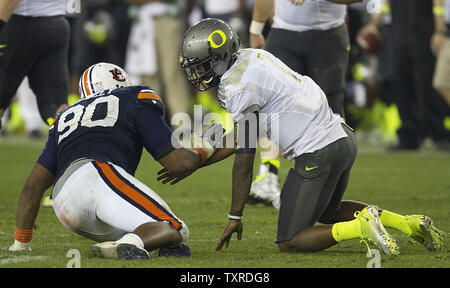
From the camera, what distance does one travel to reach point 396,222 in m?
5.21

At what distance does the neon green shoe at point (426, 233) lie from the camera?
511cm

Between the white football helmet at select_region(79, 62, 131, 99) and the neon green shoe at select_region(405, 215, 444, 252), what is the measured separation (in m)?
1.79

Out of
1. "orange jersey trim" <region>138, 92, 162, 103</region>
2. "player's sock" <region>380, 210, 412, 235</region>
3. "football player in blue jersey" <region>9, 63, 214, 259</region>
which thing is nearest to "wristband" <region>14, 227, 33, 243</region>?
"football player in blue jersey" <region>9, 63, 214, 259</region>

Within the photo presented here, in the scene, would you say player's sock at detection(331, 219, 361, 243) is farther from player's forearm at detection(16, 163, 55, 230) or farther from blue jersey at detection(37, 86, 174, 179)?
player's forearm at detection(16, 163, 55, 230)

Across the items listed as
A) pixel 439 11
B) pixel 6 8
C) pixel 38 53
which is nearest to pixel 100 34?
pixel 439 11

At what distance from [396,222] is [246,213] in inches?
73.1

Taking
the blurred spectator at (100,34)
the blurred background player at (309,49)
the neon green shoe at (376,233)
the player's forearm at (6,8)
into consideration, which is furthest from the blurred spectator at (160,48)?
the neon green shoe at (376,233)

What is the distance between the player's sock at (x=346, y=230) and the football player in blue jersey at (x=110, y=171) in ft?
2.56

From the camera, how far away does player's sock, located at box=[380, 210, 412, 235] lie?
520 centimetres

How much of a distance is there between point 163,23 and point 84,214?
27.3 ft

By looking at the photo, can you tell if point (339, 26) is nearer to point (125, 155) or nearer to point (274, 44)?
point (274, 44)

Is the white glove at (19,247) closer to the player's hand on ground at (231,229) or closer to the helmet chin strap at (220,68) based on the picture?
the player's hand on ground at (231,229)

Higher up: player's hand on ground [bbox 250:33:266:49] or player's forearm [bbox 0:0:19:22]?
player's forearm [bbox 0:0:19:22]
